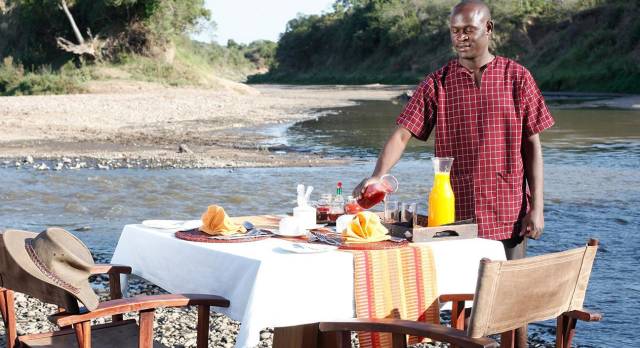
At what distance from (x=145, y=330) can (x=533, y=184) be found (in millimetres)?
1628

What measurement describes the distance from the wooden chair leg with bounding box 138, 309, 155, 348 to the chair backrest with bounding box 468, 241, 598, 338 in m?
1.08

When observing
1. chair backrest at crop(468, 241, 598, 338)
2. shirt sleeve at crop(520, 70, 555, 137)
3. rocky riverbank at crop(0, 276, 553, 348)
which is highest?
shirt sleeve at crop(520, 70, 555, 137)

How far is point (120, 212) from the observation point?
1000cm

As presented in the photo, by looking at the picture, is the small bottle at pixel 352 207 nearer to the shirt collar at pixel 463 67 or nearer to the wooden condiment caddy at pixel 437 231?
the wooden condiment caddy at pixel 437 231

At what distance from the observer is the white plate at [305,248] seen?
10.7 ft

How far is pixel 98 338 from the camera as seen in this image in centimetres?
351

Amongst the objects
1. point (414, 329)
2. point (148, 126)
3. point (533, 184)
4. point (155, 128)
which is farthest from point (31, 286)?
point (148, 126)

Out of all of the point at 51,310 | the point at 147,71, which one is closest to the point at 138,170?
the point at 51,310

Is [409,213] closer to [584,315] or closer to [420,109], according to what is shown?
[420,109]

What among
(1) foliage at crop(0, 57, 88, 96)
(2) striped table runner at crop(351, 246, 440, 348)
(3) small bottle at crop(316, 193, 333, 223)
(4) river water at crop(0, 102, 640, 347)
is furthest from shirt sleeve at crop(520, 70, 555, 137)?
(1) foliage at crop(0, 57, 88, 96)

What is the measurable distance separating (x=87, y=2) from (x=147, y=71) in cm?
404

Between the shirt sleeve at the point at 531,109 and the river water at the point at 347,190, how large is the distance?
196cm

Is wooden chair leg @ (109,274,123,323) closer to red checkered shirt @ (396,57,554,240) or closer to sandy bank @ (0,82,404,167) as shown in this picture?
red checkered shirt @ (396,57,554,240)

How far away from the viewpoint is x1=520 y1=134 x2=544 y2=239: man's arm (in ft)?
12.3
